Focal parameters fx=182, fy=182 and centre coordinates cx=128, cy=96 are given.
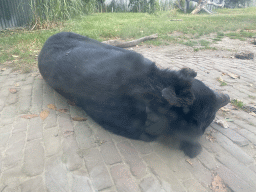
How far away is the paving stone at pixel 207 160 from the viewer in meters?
1.81

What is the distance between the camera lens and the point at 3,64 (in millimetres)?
4152

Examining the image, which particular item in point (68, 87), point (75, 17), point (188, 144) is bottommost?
point (188, 144)

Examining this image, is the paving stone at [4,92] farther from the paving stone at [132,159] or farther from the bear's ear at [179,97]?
the bear's ear at [179,97]

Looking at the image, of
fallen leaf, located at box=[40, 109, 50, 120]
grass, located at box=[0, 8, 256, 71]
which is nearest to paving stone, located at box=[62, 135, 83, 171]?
fallen leaf, located at box=[40, 109, 50, 120]

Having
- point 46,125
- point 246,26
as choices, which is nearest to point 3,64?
point 46,125

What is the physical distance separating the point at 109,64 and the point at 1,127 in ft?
5.05

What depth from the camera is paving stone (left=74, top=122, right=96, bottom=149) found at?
2.01 m

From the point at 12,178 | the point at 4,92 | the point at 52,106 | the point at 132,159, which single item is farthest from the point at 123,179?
the point at 4,92

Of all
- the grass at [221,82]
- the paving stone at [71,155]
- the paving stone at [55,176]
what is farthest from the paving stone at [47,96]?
the grass at [221,82]

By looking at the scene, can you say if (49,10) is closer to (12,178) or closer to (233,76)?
(233,76)

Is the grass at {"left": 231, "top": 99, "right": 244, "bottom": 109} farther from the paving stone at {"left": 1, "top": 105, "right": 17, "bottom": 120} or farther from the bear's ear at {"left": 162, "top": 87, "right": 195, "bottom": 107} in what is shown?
the paving stone at {"left": 1, "top": 105, "right": 17, "bottom": 120}

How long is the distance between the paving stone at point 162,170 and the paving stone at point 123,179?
240 millimetres

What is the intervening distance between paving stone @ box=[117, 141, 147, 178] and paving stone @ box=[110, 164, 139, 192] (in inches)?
2.8

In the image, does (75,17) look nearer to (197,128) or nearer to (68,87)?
(68,87)
